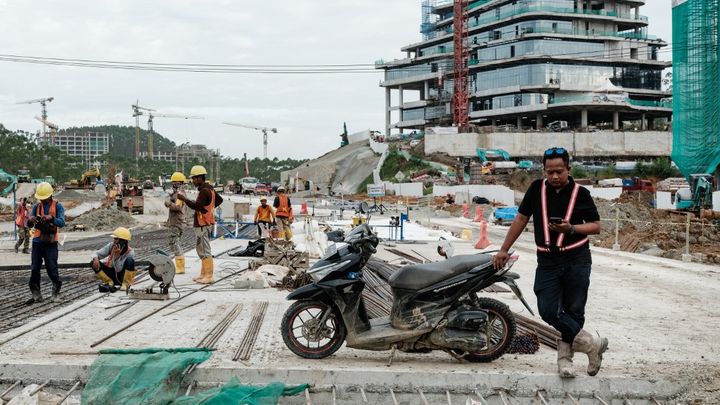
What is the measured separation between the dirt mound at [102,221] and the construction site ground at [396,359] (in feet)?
68.8

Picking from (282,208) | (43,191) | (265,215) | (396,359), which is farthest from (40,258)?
(282,208)

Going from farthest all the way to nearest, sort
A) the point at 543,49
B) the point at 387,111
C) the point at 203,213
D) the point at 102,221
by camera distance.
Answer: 1. the point at 387,111
2. the point at 543,49
3. the point at 102,221
4. the point at 203,213

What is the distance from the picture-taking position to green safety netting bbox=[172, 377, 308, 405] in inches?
194

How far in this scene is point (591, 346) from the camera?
18.3 feet

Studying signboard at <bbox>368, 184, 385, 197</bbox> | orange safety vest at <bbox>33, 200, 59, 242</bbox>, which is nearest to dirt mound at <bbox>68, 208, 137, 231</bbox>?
orange safety vest at <bbox>33, 200, 59, 242</bbox>

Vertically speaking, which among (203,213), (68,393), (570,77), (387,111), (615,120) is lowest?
(68,393)

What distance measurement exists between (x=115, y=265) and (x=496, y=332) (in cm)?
611

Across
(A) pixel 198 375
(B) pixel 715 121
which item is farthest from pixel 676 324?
(B) pixel 715 121

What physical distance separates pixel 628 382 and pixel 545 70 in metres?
81.7

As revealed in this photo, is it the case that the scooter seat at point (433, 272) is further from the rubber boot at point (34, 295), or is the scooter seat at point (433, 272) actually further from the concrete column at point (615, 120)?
the concrete column at point (615, 120)

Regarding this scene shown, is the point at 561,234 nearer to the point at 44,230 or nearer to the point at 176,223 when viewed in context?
the point at 44,230

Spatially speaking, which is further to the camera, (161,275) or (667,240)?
(667,240)

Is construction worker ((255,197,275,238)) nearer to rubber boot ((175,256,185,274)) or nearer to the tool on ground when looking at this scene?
rubber boot ((175,256,185,274))

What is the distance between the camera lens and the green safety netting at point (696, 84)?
4384 centimetres
